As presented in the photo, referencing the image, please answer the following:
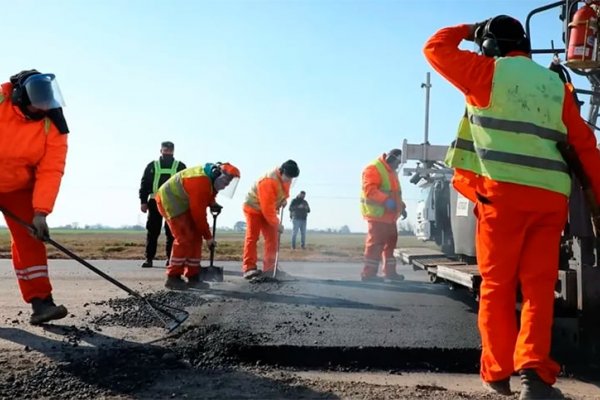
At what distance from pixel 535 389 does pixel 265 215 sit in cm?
520

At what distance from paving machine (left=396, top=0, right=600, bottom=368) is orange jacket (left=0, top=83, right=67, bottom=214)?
2.80m

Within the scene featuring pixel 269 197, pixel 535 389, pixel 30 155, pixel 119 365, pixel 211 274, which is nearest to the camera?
pixel 535 389

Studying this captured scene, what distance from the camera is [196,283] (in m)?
6.89

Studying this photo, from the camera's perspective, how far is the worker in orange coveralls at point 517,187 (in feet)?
9.30

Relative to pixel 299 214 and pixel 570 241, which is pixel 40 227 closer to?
pixel 570 241

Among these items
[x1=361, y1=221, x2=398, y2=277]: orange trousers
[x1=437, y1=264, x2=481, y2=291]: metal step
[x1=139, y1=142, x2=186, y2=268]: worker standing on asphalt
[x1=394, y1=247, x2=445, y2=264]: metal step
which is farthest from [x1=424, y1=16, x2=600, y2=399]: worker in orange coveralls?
[x1=139, y1=142, x2=186, y2=268]: worker standing on asphalt

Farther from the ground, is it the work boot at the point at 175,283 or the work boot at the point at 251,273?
the work boot at the point at 251,273

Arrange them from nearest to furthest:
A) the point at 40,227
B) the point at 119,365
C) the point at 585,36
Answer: the point at 119,365, the point at 40,227, the point at 585,36

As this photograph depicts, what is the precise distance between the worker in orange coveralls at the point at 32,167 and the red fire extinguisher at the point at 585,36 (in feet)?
11.7

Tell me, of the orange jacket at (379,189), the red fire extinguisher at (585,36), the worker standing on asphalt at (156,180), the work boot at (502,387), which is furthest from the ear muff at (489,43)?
the worker standing on asphalt at (156,180)

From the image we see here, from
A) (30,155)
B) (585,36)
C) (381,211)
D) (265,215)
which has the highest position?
(585,36)

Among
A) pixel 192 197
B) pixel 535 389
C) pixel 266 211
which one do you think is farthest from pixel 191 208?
pixel 535 389

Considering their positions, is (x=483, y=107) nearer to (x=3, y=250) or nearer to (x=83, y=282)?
(x=83, y=282)

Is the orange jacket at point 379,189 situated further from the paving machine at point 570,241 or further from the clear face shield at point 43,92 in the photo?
the clear face shield at point 43,92
